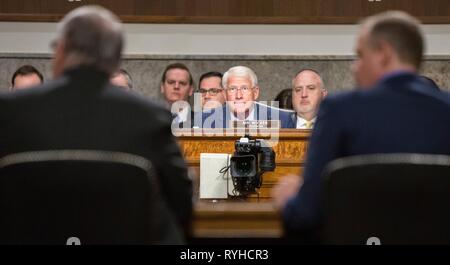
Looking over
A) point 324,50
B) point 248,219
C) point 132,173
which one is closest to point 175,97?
point 324,50

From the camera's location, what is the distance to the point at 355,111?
88.5 inches

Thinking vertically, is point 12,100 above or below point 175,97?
below

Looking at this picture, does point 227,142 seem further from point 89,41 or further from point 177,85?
point 89,41

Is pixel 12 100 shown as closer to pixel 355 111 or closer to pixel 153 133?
pixel 153 133

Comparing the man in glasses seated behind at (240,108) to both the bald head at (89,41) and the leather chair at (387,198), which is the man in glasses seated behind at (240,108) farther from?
the leather chair at (387,198)

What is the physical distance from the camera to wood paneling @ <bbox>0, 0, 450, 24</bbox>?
26.6ft

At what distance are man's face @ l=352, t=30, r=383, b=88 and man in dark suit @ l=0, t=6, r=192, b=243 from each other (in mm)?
618

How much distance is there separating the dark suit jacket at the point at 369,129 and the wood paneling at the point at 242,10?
5.97 metres

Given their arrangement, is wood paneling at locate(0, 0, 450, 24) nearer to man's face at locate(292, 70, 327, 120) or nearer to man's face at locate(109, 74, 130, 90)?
man's face at locate(292, 70, 327, 120)

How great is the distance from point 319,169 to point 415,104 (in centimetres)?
33

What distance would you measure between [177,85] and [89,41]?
16.1ft

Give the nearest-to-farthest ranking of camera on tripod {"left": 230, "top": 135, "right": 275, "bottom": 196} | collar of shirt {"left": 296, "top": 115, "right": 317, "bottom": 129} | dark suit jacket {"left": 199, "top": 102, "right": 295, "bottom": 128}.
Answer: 1. camera on tripod {"left": 230, "top": 135, "right": 275, "bottom": 196}
2. dark suit jacket {"left": 199, "top": 102, "right": 295, "bottom": 128}
3. collar of shirt {"left": 296, "top": 115, "right": 317, "bottom": 129}

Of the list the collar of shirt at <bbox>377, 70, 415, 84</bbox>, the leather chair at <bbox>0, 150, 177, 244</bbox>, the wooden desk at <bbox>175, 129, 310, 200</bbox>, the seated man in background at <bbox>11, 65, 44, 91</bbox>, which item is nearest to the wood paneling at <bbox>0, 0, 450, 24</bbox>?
the seated man in background at <bbox>11, 65, 44, 91</bbox>
